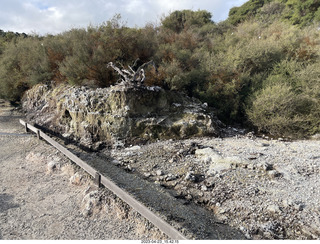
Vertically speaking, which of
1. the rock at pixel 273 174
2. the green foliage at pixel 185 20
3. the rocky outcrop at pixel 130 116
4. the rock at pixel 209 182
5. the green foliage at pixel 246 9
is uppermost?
the green foliage at pixel 246 9

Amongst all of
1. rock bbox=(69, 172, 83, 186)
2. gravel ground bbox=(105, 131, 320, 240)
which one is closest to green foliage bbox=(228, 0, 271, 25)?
gravel ground bbox=(105, 131, 320, 240)

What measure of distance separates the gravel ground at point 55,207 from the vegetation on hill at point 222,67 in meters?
4.70

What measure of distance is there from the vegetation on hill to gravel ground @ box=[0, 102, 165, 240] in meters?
4.70

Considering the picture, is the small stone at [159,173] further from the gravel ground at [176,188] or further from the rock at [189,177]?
the rock at [189,177]

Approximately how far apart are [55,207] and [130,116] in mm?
3986

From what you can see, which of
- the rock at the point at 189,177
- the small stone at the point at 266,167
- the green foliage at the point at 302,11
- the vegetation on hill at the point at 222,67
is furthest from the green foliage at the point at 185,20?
the rock at the point at 189,177

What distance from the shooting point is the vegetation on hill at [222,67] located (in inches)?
294

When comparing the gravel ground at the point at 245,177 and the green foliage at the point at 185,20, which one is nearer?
the gravel ground at the point at 245,177

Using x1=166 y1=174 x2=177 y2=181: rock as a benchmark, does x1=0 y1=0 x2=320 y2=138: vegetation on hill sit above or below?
above

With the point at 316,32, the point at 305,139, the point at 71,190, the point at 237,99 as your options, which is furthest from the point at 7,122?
the point at 316,32

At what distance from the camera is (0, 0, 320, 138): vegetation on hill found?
746cm

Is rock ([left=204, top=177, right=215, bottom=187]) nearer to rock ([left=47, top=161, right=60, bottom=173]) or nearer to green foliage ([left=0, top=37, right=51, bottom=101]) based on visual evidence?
rock ([left=47, top=161, right=60, bottom=173])

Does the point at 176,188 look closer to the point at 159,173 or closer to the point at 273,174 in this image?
the point at 159,173

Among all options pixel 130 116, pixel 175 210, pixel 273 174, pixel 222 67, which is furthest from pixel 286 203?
pixel 222 67
